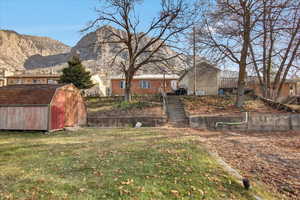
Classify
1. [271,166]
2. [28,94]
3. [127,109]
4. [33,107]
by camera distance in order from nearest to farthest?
[271,166] < [33,107] < [28,94] < [127,109]

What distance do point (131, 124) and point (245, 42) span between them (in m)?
12.5

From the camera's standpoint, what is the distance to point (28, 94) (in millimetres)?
14633

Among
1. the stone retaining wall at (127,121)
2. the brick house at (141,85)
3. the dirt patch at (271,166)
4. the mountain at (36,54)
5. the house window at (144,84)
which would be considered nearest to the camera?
the dirt patch at (271,166)

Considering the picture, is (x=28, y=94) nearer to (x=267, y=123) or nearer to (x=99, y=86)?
(x=267, y=123)

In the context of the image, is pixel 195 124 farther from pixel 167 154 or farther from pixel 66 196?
pixel 66 196

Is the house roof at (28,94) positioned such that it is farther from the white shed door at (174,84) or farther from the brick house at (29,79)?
the brick house at (29,79)

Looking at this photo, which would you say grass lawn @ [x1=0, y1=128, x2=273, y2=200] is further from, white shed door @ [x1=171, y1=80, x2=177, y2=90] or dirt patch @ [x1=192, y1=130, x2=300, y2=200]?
white shed door @ [x1=171, y1=80, x2=177, y2=90]

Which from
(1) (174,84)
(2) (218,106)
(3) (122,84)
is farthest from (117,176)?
(1) (174,84)

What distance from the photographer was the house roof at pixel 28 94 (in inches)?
557

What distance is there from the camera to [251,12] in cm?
1622

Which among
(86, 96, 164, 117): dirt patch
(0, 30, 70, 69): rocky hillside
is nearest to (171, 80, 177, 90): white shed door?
(86, 96, 164, 117): dirt patch

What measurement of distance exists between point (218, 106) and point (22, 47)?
150 metres

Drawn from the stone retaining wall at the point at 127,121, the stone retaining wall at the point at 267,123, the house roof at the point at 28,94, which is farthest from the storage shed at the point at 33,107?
the stone retaining wall at the point at 267,123

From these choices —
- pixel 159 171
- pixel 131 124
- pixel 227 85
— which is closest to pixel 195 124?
pixel 131 124
